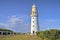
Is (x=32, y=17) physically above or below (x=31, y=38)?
above

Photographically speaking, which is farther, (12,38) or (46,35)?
(12,38)

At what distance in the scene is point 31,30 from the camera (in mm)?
83562

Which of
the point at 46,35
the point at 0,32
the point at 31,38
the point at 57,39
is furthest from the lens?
the point at 0,32

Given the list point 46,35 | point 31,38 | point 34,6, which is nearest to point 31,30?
Answer: point 34,6

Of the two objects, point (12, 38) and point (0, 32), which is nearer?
point (12, 38)

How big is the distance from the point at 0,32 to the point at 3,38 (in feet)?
49.4

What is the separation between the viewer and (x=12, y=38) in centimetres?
6706

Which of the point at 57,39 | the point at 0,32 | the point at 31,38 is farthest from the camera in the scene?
the point at 0,32

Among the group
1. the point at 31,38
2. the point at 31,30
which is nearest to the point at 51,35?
the point at 31,38

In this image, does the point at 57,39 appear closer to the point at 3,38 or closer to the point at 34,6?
the point at 3,38

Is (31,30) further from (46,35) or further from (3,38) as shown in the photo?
(46,35)

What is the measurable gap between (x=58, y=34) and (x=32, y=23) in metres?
36.7

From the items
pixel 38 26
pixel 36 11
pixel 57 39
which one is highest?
pixel 36 11

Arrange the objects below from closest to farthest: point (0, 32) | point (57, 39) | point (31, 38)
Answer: point (57, 39) < point (31, 38) < point (0, 32)
